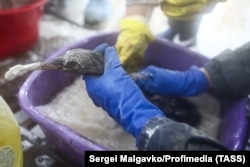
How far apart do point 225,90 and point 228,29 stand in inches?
14.8

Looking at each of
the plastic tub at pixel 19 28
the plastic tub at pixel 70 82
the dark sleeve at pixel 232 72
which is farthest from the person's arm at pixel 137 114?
the plastic tub at pixel 19 28

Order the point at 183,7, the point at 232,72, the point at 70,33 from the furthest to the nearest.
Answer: the point at 70,33, the point at 232,72, the point at 183,7

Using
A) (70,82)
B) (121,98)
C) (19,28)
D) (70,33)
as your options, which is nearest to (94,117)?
(70,82)

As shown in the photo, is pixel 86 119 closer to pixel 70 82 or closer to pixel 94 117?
pixel 94 117

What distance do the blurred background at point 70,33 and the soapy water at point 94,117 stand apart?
9 cm

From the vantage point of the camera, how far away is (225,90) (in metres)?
1.09

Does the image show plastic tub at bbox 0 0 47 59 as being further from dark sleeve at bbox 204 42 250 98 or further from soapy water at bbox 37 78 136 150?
dark sleeve at bbox 204 42 250 98

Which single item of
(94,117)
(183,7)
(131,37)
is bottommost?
(94,117)

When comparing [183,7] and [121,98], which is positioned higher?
[183,7]

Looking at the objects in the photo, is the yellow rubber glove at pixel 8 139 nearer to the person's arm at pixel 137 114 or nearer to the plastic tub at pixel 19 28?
the person's arm at pixel 137 114

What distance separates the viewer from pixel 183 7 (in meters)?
0.87

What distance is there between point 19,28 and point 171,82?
2.15ft

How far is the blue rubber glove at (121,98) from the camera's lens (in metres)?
0.74

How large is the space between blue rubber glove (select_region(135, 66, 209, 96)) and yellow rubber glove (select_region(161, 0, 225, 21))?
8.6 inches
